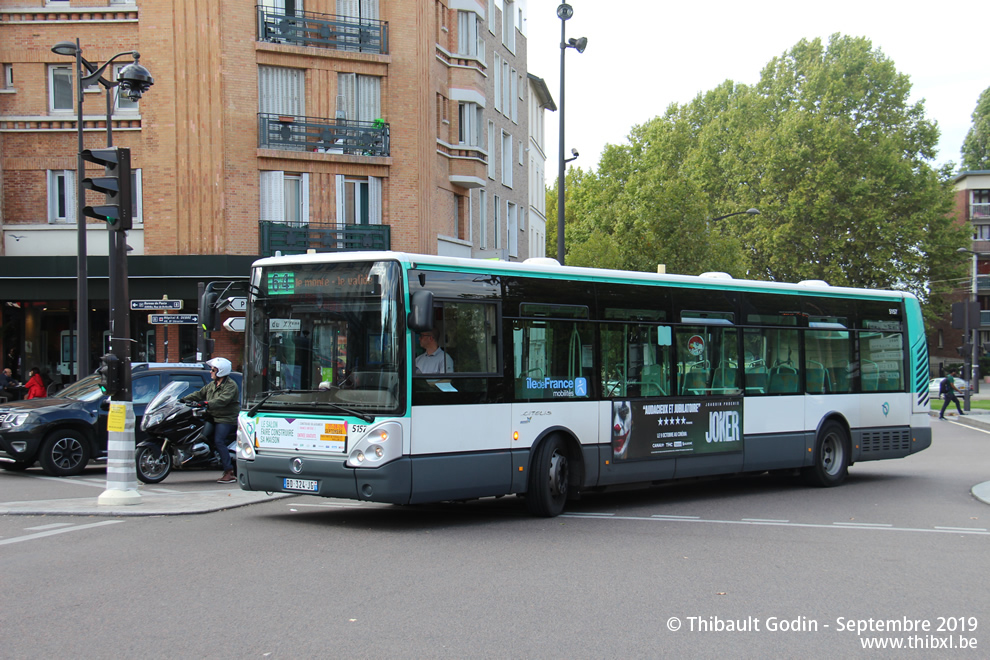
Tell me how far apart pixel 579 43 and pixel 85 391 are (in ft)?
49.5

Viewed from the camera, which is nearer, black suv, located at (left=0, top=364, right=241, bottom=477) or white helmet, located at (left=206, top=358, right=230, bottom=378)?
white helmet, located at (left=206, top=358, right=230, bottom=378)

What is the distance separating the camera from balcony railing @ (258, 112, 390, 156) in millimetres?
29406

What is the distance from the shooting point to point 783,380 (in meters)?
14.1

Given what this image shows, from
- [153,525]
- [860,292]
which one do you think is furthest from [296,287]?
[860,292]

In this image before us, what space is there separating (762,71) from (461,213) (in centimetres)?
3309

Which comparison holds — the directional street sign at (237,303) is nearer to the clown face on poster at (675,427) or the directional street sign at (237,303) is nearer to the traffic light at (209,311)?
the traffic light at (209,311)

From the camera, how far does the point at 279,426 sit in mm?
10320

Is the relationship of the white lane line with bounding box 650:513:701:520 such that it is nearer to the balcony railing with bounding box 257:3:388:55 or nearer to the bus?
the bus

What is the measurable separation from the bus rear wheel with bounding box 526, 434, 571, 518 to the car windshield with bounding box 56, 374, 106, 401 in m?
7.87

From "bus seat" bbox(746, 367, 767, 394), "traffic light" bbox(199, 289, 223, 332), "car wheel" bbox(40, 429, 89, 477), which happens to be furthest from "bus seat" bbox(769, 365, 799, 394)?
"car wheel" bbox(40, 429, 89, 477)

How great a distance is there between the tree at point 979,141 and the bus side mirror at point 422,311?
91358 millimetres

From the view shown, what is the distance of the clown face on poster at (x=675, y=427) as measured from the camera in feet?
39.2

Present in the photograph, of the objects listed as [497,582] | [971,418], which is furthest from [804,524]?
[971,418]

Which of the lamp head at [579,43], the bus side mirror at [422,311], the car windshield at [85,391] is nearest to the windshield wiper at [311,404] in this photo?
the bus side mirror at [422,311]
